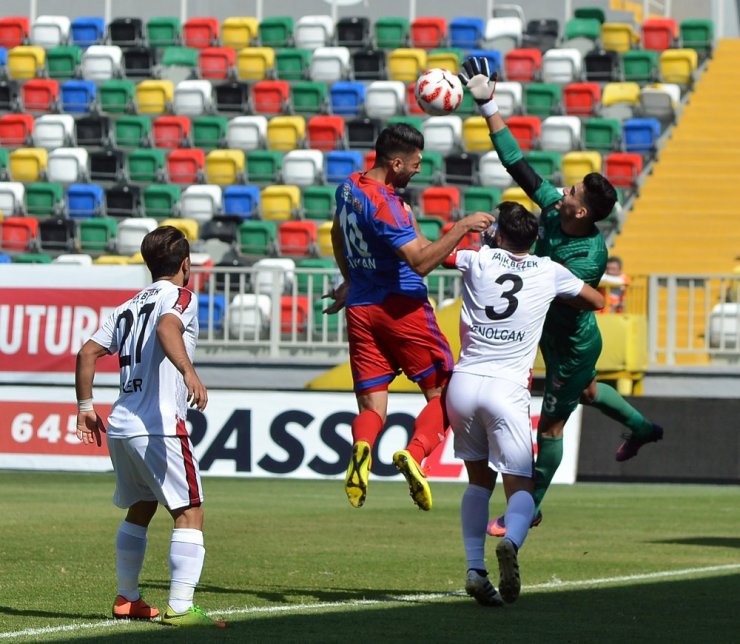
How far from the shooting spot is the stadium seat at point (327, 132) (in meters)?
28.3

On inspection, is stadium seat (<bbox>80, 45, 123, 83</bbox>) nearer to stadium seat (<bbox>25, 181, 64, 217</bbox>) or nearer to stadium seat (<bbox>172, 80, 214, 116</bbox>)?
stadium seat (<bbox>172, 80, 214, 116</bbox>)

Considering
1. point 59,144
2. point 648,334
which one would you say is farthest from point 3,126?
point 648,334

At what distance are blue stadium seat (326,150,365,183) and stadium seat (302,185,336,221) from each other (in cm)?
73

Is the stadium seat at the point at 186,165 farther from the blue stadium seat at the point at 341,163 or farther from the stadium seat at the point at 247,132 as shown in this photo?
the blue stadium seat at the point at 341,163

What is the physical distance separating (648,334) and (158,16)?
1637 cm

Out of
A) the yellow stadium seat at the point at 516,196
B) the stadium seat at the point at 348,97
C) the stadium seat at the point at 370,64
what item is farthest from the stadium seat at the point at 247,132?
the yellow stadium seat at the point at 516,196

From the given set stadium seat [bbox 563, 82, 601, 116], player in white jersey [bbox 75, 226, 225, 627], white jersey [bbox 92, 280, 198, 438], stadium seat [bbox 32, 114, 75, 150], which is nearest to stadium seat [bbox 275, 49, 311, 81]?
stadium seat [bbox 32, 114, 75, 150]

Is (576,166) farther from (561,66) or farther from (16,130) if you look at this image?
(16,130)

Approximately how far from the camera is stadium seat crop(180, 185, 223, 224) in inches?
1054

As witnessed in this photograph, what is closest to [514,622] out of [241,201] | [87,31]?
[241,201]

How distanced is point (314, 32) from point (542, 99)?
539cm

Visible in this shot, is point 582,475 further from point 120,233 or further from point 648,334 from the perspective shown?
point 120,233

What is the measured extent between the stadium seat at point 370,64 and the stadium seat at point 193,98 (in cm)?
282

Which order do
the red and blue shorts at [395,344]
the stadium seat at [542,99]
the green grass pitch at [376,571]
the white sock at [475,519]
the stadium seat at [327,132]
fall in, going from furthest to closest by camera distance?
1. the stadium seat at [327,132]
2. the stadium seat at [542,99]
3. the red and blue shorts at [395,344]
4. the white sock at [475,519]
5. the green grass pitch at [376,571]
